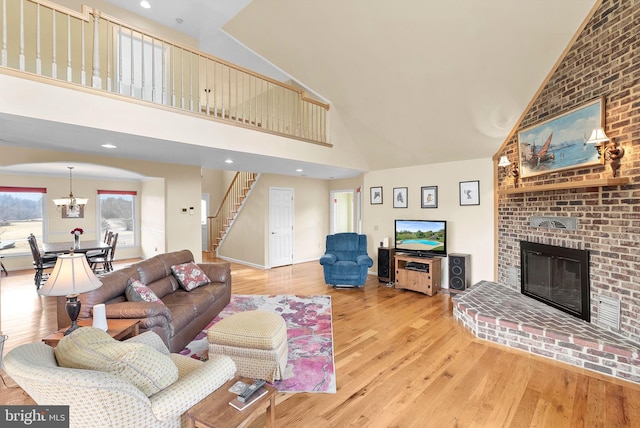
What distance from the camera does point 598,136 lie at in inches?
104

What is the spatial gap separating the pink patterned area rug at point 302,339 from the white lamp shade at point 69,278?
48.0 inches

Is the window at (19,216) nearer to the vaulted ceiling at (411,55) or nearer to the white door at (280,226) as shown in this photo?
the vaulted ceiling at (411,55)

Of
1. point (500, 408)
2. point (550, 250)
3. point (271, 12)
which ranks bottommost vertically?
point (500, 408)

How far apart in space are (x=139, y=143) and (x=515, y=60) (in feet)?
15.1

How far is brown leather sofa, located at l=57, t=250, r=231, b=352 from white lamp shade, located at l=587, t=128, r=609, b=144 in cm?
431

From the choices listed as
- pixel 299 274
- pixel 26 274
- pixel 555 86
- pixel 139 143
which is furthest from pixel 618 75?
pixel 26 274

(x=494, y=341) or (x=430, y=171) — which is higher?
(x=430, y=171)

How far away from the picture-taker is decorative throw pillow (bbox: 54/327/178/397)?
1.34 metres

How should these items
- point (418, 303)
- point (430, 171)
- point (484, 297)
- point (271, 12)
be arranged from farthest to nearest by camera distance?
point (430, 171)
point (418, 303)
point (271, 12)
point (484, 297)

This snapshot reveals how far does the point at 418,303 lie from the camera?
14.9 feet

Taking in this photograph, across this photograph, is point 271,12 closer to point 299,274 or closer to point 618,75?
point 618,75

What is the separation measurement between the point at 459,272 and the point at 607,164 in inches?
104

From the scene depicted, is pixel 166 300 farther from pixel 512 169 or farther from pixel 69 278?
pixel 512 169

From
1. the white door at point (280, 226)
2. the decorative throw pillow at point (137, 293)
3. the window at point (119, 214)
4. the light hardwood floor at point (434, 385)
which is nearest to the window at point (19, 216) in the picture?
the window at point (119, 214)
